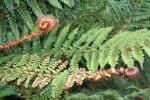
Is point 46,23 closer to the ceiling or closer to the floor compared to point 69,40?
closer to the ceiling

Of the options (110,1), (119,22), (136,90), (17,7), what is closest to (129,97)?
(136,90)

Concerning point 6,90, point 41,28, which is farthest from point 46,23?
point 6,90

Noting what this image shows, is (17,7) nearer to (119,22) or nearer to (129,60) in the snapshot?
(119,22)

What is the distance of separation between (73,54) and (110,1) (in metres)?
0.56

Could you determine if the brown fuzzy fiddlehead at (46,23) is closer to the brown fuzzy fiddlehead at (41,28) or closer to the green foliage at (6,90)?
the brown fuzzy fiddlehead at (41,28)

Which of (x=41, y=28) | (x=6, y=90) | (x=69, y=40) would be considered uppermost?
(x=41, y=28)

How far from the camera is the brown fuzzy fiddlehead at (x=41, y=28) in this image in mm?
2180

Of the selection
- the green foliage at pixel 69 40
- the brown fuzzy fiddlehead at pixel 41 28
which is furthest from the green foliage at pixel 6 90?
the brown fuzzy fiddlehead at pixel 41 28

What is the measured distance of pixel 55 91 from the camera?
2.06 metres

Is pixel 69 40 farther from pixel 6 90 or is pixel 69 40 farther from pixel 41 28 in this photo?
pixel 6 90

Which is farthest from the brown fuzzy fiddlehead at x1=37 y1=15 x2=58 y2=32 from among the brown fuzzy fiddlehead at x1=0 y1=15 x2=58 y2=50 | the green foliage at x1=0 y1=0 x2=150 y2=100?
the green foliage at x1=0 y1=0 x2=150 y2=100

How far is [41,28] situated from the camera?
2.22m

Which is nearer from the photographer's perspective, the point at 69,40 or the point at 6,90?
the point at 6,90

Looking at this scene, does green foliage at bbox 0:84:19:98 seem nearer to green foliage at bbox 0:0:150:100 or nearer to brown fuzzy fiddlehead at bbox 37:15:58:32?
green foliage at bbox 0:0:150:100
